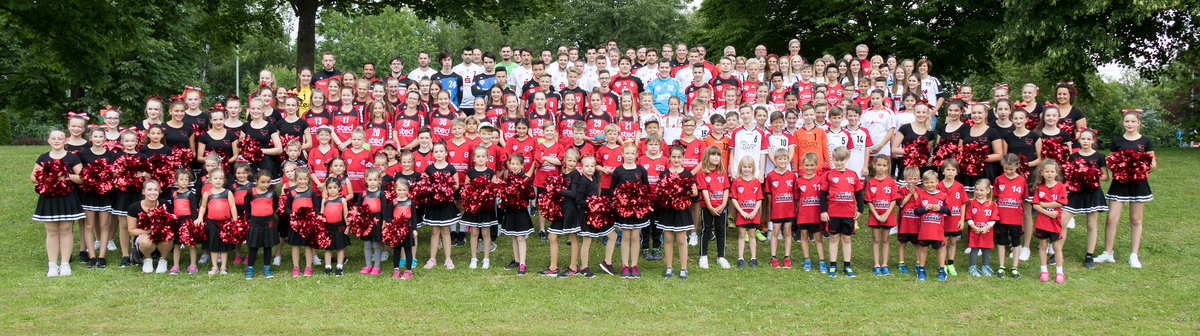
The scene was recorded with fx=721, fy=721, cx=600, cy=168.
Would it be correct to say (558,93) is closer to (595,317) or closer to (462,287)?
(462,287)

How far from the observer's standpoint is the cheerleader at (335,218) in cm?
782

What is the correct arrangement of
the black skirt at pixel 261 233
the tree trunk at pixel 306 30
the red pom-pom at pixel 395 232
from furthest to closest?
the tree trunk at pixel 306 30 → the black skirt at pixel 261 233 → the red pom-pom at pixel 395 232

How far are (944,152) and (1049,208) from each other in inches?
49.6

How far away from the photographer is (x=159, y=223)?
302 inches

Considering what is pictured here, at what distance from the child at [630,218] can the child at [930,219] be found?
9.63 ft

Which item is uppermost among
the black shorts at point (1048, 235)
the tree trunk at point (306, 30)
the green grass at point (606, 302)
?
the tree trunk at point (306, 30)

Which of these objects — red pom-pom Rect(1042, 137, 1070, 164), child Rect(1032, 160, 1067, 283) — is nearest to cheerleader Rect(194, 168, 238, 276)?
child Rect(1032, 160, 1067, 283)

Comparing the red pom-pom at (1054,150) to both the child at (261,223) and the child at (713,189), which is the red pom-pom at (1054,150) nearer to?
the child at (713,189)

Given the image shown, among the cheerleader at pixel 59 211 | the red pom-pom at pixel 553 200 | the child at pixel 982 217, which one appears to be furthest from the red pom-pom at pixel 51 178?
the child at pixel 982 217

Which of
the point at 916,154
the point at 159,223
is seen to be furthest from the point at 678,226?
the point at 159,223

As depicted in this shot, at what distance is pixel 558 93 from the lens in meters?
11.0

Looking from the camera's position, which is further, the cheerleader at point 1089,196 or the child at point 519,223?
the cheerleader at point 1089,196

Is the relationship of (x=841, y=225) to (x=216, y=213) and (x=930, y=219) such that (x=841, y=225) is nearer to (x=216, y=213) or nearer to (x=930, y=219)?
(x=930, y=219)

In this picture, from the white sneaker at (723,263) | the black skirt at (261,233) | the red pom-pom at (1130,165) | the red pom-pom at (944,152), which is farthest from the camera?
the red pom-pom at (944,152)
